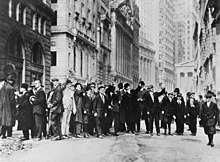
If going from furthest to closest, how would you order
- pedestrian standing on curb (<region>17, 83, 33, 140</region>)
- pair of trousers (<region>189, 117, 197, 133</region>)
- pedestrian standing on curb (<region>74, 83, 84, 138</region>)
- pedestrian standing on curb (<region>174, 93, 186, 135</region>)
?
pair of trousers (<region>189, 117, 197, 133</region>), pedestrian standing on curb (<region>174, 93, 186, 135</region>), pedestrian standing on curb (<region>74, 83, 84, 138</region>), pedestrian standing on curb (<region>17, 83, 33, 140</region>)

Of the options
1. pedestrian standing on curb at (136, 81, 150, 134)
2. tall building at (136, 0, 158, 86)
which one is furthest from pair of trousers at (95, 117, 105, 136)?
tall building at (136, 0, 158, 86)

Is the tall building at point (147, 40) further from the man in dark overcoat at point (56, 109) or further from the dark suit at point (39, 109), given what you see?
the dark suit at point (39, 109)

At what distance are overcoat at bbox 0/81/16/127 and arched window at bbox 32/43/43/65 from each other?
0.92 m

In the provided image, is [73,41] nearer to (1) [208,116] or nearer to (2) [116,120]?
(2) [116,120]

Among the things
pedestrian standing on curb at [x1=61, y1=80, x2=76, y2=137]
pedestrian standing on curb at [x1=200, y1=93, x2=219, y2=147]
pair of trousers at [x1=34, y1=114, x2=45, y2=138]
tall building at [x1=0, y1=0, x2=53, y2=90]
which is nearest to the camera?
tall building at [x1=0, y1=0, x2=53, y2=90]

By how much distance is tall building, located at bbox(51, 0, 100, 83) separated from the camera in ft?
27.8

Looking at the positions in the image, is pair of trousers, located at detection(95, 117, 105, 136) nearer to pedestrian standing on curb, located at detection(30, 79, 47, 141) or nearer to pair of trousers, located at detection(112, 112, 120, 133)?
pair of trousers, located at detection(112, 112, 120, 133)

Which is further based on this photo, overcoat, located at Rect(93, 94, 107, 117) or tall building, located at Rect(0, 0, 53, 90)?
overcoat, located at Rect(93, 94, 107, 117)

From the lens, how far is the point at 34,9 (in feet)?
29.3

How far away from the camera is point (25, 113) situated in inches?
336

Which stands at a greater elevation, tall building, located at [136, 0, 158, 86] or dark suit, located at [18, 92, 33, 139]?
tall building, located at [136, 0, 158, 86]

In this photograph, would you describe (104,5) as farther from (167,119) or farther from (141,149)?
(141,149)

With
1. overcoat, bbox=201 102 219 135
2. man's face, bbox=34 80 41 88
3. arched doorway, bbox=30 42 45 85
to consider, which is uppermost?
arched doorway, bbox=30 42 45 85

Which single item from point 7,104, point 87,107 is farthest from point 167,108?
point 7,104
